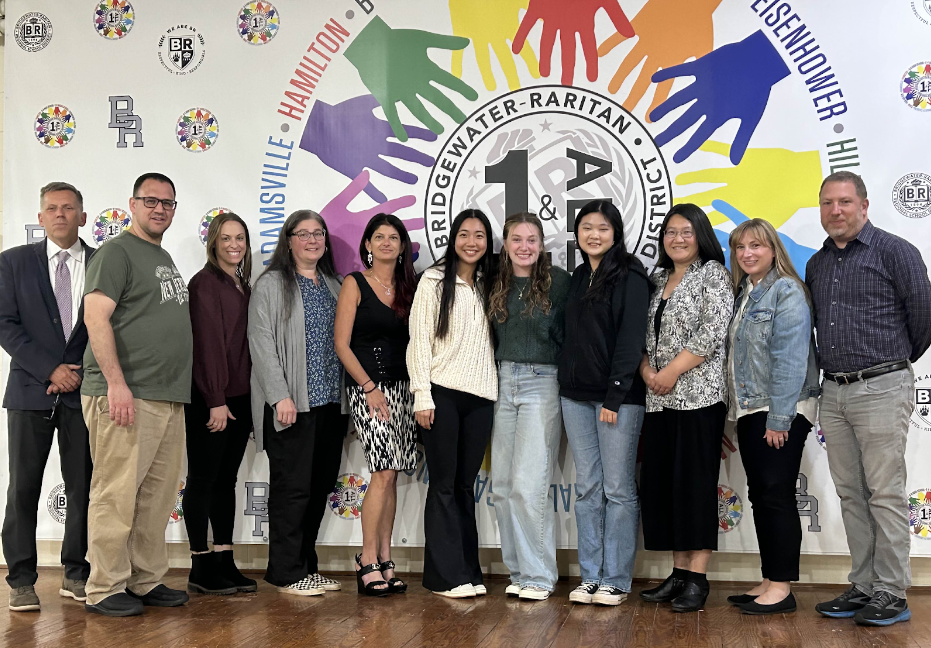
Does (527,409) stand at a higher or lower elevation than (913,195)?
lower

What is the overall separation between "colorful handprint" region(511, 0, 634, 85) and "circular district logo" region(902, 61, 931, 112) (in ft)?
3.95

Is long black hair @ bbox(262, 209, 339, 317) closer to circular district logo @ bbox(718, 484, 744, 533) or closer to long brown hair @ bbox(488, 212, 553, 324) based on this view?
long brown hair @ bbox(488, 212, 553, 324)

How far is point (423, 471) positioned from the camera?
3.68m

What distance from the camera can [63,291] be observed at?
10.9ft

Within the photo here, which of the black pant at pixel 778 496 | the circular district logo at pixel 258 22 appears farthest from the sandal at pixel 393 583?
the circular district logo at pixel 258 22

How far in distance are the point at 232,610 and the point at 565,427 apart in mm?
1456

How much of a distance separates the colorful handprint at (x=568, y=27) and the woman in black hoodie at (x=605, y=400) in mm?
786

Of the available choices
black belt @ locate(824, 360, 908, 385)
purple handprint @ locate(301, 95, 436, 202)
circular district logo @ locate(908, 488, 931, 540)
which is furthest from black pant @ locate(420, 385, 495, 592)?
circular district logo @ locate(908, 488, 931, 540)

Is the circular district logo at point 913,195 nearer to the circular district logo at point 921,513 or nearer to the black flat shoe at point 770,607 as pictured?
the circular district logo at point 921,513

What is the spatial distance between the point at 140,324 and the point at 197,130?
4.08ft

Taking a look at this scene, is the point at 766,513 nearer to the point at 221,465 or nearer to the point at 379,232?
the point at 379,232

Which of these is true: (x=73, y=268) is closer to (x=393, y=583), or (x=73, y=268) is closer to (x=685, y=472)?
(x=393, y=583)

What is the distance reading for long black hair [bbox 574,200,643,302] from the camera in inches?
124

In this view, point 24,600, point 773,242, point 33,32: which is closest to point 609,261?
point 773,242
